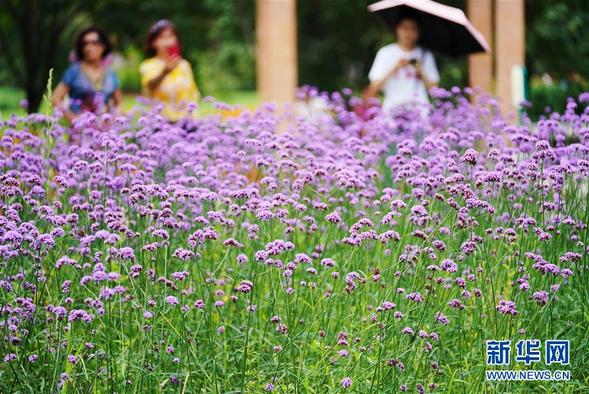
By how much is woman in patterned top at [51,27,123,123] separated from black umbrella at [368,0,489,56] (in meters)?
2.24

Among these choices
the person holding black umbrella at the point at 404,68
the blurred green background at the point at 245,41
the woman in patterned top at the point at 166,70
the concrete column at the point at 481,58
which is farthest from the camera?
the blurred green background at the point at 245,41

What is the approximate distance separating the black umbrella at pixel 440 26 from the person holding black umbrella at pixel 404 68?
97mm

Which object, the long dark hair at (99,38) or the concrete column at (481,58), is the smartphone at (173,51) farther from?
the concrete column at (481,58)

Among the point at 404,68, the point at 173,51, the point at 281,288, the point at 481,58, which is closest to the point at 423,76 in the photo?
the point at 404,68

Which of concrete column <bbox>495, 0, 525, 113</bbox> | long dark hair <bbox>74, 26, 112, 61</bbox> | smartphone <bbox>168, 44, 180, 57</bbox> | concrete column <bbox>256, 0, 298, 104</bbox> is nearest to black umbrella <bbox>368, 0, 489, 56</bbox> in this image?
concrete column <bbox>256, 0, 298, 104</bbox>

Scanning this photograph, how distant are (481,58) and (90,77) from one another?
4171 millimetres

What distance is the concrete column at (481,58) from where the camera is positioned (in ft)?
32.2

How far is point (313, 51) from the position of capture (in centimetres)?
2569

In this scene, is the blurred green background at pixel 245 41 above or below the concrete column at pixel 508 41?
above

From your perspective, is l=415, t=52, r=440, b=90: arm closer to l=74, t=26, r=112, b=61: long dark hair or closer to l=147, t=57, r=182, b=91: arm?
l=147, t=57, r=182, b=91: arm

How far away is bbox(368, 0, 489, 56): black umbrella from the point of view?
24.4 feet

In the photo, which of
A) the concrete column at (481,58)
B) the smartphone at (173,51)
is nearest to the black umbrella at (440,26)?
the smartphone at (173,51)

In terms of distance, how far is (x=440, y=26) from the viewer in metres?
7.64

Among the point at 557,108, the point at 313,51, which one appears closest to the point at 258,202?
the point at 557,108
